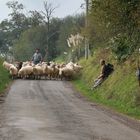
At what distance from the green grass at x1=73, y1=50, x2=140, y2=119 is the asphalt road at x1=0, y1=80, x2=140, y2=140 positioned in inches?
49.3

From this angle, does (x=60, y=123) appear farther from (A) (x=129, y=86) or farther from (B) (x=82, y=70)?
(B) (x=82, y=70)

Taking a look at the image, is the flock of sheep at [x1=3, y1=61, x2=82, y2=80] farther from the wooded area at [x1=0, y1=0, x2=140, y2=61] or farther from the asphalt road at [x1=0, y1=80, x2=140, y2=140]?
the asphalt road at [x1=0, y1=80, x2=140, y2=140]

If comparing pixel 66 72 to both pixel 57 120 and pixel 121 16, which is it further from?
pixel 57 120

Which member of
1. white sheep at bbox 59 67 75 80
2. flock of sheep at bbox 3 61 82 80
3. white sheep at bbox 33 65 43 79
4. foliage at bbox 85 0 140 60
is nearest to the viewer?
foliage at bbox 85 0 140 60

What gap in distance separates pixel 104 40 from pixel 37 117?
18756mm

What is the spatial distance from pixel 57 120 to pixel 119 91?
370 inches

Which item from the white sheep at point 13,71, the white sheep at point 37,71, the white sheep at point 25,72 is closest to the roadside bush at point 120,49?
the white sheep at point 25,72

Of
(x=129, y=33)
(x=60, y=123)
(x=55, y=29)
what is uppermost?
(x=55, y=29)

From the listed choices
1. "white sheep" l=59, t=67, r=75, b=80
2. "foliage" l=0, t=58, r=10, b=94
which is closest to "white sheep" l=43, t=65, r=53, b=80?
"white sheep" l=59, t=67, r=75, b=80

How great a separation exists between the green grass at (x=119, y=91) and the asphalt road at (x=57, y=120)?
4.11 ft

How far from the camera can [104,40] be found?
1436 inches

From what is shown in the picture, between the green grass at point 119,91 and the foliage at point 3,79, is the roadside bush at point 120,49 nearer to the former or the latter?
the green grass at point 119,91

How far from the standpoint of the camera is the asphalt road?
14.6 metres

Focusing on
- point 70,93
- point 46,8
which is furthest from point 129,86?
point 46,8
